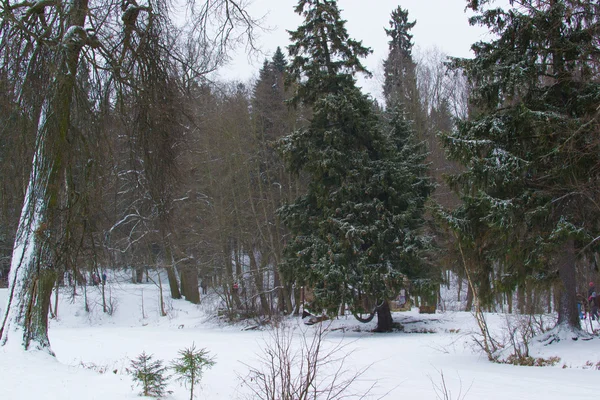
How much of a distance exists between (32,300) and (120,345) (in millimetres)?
8492

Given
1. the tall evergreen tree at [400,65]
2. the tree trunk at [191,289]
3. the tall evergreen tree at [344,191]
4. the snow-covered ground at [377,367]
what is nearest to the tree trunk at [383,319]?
the tall evergreen tree at [344,191]

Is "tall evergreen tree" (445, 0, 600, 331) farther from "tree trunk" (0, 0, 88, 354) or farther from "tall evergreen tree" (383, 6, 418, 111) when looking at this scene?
"tall evergreen tree" (383, 6, 418, 111)

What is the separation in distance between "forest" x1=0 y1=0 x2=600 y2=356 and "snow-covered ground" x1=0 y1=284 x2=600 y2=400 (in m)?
0.84

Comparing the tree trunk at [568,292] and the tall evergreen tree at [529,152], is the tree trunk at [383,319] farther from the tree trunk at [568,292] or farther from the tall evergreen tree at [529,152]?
the tree trunk at [568,292]

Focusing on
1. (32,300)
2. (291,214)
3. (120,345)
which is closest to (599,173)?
(32,300)

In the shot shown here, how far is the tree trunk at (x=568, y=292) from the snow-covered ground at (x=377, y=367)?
484 mm

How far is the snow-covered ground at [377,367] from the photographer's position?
6.14 meters

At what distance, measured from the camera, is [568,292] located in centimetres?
1022

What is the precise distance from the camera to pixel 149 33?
7.50m

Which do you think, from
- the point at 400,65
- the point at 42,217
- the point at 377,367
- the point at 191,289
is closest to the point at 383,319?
the point at 377,367

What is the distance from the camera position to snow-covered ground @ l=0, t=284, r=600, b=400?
6141mm

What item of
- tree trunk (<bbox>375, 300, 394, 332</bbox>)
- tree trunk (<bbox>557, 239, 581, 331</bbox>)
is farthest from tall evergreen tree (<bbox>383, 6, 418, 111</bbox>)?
tree trunk (<bbox>557, 239, 581, 331</bbox>)

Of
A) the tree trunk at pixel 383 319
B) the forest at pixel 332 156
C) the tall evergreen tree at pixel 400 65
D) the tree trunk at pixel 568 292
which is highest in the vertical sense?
the tall evergreen tree at pixel 400 65

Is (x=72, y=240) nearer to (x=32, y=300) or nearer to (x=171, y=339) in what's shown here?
(x=32, y=300)
